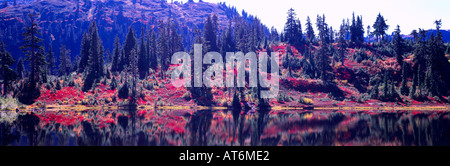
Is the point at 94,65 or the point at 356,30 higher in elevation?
the point at 356,30

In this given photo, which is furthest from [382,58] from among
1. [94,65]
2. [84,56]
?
[84,56]

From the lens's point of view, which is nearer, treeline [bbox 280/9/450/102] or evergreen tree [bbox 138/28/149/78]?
treeline [bbox 280/9/450/102]

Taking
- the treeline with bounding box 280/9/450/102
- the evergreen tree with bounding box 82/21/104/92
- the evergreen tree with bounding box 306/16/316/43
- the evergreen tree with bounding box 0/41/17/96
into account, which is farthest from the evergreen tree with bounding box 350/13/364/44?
the evergreen tree with bounding box 0/41/17/96

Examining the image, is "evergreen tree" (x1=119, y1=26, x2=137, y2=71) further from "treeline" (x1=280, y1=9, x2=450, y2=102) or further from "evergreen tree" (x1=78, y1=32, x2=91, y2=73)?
"treeline" (x1=280, y1=9, x2=450, y2=102)

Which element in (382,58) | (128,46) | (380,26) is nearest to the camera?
(128,46)

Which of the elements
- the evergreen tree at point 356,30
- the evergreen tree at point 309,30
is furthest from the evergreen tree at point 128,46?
the evergreen tree at point 356,30

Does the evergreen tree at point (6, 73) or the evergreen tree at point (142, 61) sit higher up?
the evergreen tree at point (142, 61)

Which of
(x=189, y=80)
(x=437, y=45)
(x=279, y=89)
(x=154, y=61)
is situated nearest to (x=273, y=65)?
(x=279, y=89)

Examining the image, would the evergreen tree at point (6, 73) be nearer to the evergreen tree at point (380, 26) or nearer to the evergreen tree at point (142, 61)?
the evergreen tree at point (142, 61)

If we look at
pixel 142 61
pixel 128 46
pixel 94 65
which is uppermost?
pixel 128 46

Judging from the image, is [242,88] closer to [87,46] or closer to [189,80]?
[189,80]

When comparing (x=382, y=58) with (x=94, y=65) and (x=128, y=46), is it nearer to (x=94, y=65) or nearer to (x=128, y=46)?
(x=128, y=46)

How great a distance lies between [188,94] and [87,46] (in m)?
35.9

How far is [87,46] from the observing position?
85062 mm
